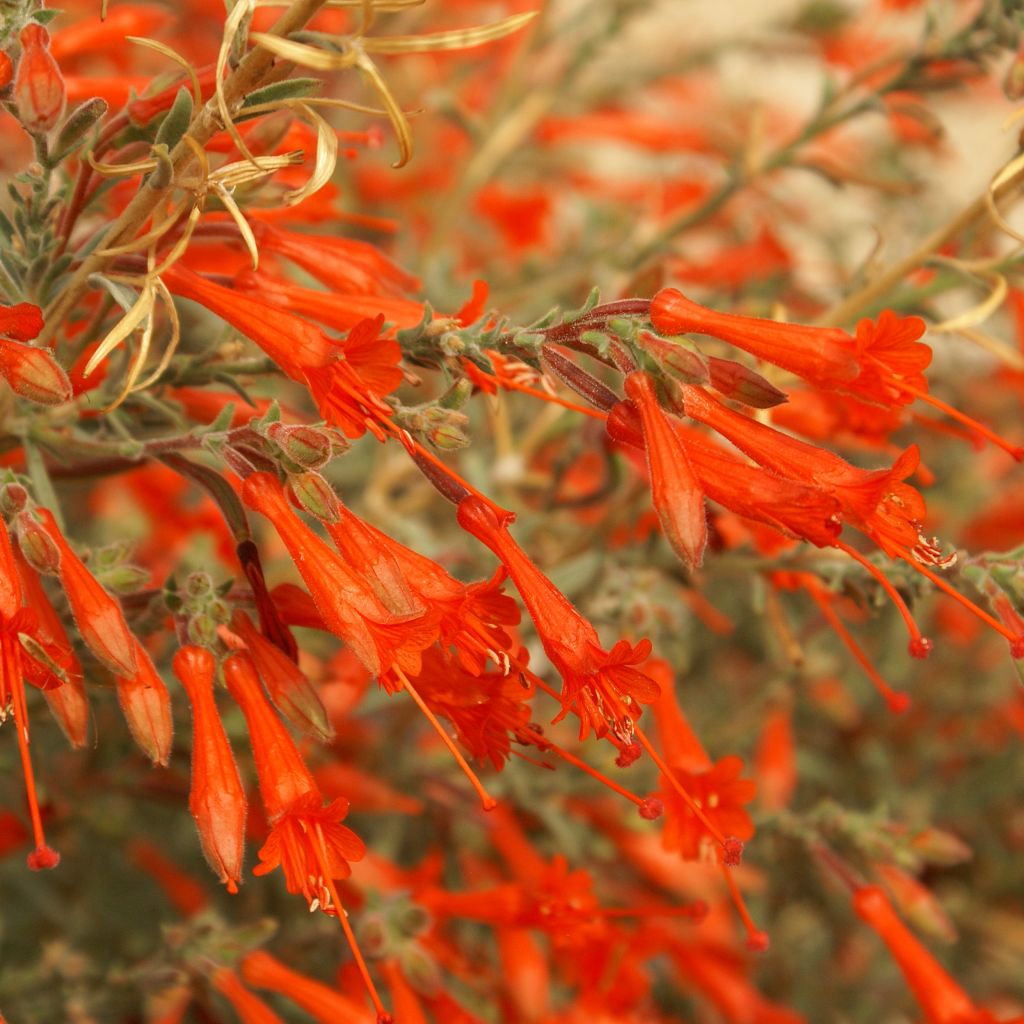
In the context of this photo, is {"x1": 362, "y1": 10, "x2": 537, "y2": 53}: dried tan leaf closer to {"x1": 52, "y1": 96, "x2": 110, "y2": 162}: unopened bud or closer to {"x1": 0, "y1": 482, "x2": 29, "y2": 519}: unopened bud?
{"x1": 52, "y1": 96, "x2": 110, "y2": 162}: unopened bud

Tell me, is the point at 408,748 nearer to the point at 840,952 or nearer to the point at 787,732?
the point at 787,732

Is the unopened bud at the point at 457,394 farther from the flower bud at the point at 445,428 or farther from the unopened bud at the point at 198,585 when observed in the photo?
the unopened bud at the point at 198,585

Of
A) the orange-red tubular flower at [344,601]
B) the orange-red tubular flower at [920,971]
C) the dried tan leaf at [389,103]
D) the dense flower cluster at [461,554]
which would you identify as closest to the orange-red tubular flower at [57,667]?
the dense flower cluster at [461,554]

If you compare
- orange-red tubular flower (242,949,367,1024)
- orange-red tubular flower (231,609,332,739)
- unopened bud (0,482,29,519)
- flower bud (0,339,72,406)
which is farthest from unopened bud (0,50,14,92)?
orange-red tubular flower (242,949,367,1024)

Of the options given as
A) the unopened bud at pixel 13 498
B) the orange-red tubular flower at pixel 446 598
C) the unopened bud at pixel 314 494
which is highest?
the unopened bud at pixel 314 494

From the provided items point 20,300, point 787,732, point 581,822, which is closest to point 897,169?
point 787,732

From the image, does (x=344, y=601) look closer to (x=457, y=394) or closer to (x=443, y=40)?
(x=457, y=394)
